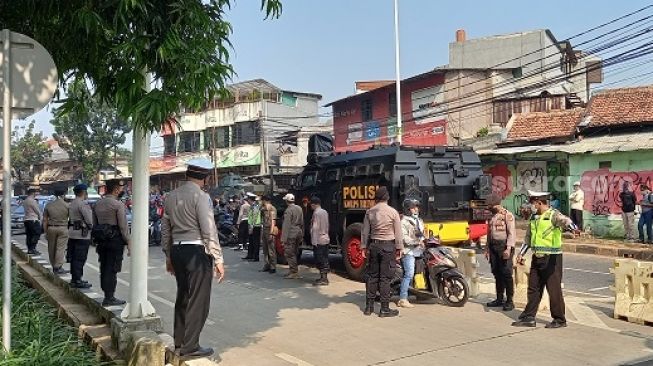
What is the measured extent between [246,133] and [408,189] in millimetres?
31286

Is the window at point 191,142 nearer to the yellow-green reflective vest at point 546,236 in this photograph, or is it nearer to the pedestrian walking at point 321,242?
the pedestrian walking at point 321,242

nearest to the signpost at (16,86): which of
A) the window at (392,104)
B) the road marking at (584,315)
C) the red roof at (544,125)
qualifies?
the road marking at (584,315)

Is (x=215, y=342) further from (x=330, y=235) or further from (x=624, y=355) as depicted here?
(x=330, y=235)

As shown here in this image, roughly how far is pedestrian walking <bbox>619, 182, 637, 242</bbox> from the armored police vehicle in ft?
20.2

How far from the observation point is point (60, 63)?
5320 mm

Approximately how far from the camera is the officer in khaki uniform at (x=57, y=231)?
9.85 metres

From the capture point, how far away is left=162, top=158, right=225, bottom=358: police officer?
5.01m

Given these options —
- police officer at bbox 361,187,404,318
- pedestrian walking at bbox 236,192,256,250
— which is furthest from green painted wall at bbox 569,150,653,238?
police officer at bbox 361,187,404,318

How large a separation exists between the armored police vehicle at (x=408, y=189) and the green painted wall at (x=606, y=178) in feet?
25.4

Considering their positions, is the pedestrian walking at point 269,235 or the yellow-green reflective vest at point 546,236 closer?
the yellow-green reflective vest at point 546,236

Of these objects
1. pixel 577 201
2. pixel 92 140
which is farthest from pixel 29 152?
pixel 577 201

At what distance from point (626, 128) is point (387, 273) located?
46.5 feet

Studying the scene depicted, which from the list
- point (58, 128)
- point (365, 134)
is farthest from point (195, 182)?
point (58, 128)

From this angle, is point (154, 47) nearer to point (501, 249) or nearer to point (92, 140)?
point (501, 249)
